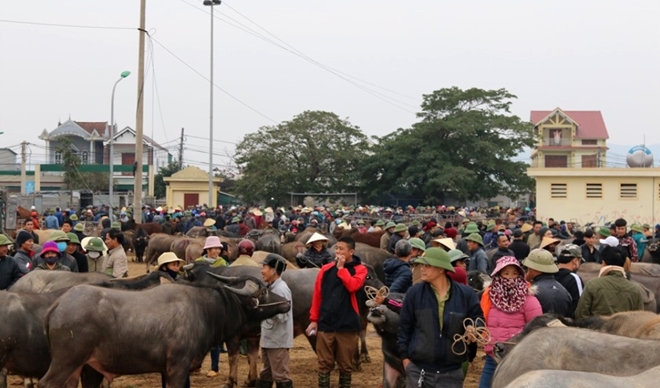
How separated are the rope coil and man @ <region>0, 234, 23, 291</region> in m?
6.83

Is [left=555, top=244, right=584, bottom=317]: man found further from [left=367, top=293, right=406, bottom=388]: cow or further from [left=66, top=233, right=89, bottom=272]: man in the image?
[left=66, top=233, right=89, bottom=272]: man

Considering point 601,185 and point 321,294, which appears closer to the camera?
point 321,294

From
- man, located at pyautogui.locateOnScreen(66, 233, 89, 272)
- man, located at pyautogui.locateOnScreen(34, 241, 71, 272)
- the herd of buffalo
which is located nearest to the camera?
the herd of buffalo

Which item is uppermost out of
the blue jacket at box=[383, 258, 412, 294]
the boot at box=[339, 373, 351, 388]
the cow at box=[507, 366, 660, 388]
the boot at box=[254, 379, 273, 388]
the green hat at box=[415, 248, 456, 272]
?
the green hat at box=[415, 248, 456, 272]

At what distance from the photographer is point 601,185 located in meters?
40.4

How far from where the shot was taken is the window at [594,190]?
4041 centimetres

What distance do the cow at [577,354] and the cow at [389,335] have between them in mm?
1972

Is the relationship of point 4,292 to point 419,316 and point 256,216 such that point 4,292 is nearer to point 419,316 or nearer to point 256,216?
point 419,316

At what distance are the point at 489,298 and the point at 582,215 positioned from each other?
110 feet

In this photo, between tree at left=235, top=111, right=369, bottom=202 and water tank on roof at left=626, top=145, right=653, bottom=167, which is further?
tree at left=235, top=111, right=369, bottom=202

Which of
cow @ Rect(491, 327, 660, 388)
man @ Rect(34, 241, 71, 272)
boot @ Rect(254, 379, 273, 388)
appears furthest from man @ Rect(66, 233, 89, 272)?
cow @ Rect(491, 327, 660, 388)

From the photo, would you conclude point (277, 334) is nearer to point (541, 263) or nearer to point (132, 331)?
point (132, 331)

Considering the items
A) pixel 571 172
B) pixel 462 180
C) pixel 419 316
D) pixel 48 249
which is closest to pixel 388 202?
pixel 462 180

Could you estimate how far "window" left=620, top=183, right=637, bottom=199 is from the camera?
40375mm
